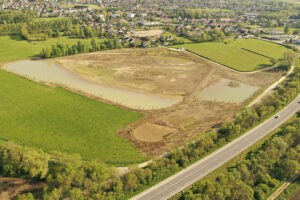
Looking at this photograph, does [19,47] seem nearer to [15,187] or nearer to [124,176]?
[15,187]


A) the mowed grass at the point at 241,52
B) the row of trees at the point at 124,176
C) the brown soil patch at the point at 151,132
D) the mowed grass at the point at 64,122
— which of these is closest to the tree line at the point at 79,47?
the mowed grass at the point at 241,52

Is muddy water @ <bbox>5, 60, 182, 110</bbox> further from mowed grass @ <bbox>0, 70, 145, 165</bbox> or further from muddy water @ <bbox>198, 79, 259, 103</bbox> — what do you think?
muddy water @ <bbox>198, 79, 259, 103</bbox>

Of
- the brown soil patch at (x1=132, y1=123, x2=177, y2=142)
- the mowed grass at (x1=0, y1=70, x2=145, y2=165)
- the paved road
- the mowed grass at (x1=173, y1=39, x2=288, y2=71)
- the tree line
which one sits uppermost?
the tree line

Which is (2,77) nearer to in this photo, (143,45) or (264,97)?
(143,45)

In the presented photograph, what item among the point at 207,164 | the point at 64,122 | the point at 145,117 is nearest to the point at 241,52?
the point at 145,117

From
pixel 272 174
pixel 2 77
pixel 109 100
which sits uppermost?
pixel 2 77

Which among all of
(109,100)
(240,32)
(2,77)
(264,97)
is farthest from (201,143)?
(240,32)

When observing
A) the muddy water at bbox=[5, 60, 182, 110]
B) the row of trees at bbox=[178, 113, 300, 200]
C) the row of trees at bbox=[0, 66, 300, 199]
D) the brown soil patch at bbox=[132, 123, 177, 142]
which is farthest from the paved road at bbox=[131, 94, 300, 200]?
the muddy water at bbox=[5, 60, 182, 110]
